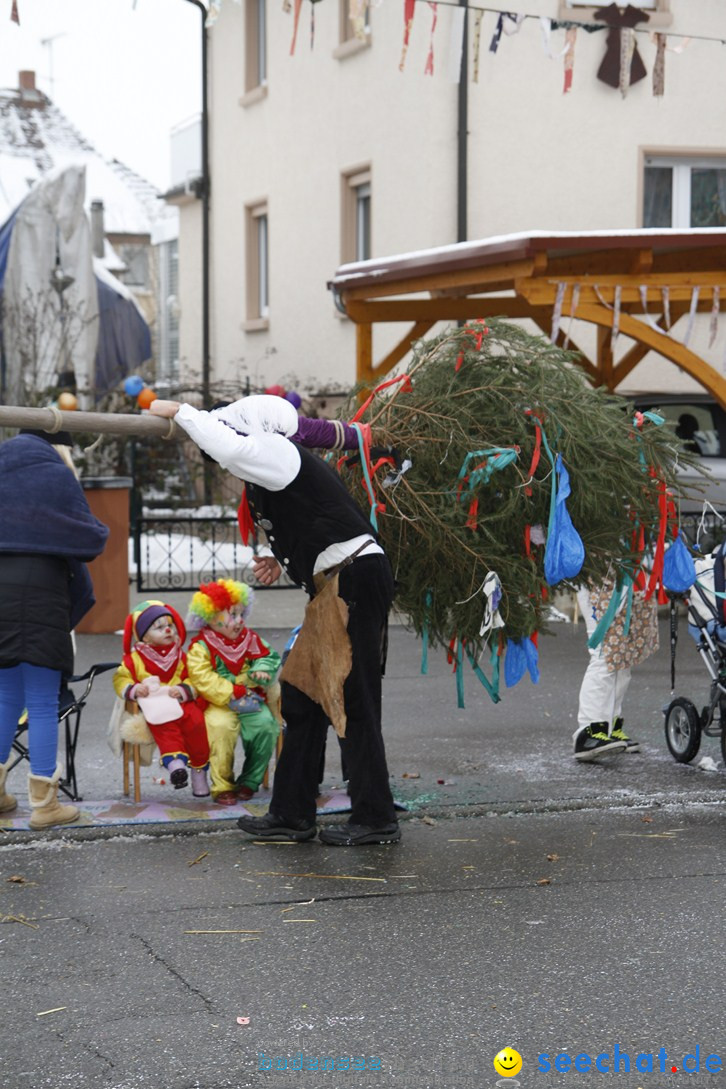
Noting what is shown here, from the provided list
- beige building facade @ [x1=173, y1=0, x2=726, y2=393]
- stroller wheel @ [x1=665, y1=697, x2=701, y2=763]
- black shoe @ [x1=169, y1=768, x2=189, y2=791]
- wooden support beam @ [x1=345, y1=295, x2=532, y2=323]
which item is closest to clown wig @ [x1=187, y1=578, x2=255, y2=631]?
black shoe @ [x1=169, y1=768, x2=189, y2=791]

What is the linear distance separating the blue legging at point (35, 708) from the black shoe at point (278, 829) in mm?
890

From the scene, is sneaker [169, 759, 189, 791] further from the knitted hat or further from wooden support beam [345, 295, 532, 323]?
wooden support beam [345, 295, 532, 323]

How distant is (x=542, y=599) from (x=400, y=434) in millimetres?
918

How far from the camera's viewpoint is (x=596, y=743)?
7617 mm

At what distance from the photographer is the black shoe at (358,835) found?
19.8ft

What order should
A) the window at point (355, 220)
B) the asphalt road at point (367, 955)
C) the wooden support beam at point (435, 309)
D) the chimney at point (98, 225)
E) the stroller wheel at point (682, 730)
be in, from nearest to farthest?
the asphalt road at point (367, 955) < the stroller wheel at point (682, 730) < the wooden support beam at point (435, 309) < the window at point (355, 220) < the chimney at point (98, 225)

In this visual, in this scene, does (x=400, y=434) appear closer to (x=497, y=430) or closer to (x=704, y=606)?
(x=497, y=430)

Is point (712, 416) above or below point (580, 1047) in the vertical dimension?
above

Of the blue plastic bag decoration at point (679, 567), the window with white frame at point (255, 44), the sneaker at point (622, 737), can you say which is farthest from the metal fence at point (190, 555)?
the window with white frame at point (255, 44)

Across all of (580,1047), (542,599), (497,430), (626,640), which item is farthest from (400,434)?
(580,1047)

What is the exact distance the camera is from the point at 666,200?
17172 millimetres

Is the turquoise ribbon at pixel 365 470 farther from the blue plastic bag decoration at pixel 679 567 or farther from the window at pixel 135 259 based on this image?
the window at pixel 135 259

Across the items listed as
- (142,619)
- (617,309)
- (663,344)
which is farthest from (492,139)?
(142,619)

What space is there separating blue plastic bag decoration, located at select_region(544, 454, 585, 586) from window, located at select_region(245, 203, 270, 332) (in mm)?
15911
